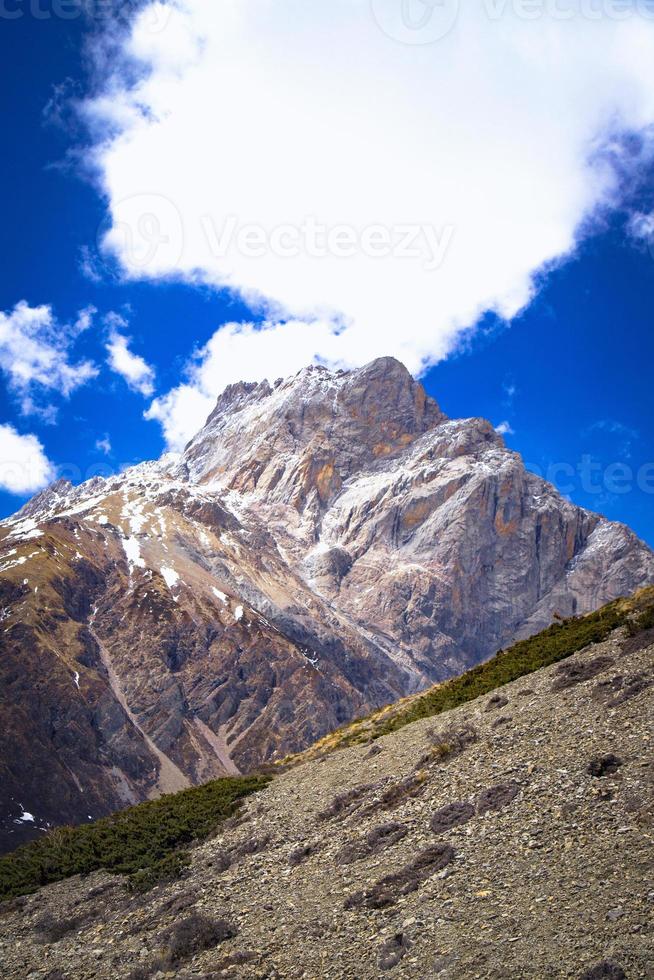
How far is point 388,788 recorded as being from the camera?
3191cm

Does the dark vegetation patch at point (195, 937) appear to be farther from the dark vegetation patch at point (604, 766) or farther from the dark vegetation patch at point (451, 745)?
A: the dark vegetation patch at point (604, 766)

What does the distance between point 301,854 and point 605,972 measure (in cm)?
1527

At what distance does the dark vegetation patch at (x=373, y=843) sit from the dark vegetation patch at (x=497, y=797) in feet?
9.39

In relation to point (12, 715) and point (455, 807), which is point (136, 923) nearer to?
point (455, 807)

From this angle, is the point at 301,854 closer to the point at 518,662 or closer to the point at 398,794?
the point at 398,794

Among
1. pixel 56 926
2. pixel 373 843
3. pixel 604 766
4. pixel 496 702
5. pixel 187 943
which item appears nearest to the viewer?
pixel 604 766

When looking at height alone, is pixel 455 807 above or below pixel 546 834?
above

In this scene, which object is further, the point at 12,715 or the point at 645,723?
the point at 12,715

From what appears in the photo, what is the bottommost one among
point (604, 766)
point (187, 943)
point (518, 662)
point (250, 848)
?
point (604, 766)

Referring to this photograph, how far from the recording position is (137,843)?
126 ft

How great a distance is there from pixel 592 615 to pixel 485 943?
26.0 meters

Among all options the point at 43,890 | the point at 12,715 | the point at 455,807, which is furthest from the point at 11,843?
the point at 455,807

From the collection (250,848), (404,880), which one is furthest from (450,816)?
(250,848)

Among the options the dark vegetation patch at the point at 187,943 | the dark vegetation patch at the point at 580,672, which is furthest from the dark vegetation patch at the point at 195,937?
the dark vegetation patch at the point at 580,672
